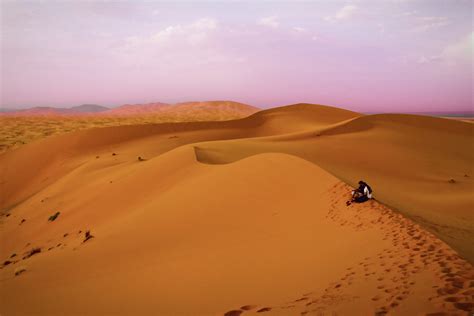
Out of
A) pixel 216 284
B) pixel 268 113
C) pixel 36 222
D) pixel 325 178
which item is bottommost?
pixel 36 222

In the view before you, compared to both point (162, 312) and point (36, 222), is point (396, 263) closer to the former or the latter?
point (162, 312)

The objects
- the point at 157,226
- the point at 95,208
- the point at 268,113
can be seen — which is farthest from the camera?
the point at 268,113

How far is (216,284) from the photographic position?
5.68 m

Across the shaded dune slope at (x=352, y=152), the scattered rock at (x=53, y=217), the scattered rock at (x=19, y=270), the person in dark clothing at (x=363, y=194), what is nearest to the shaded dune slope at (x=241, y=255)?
the scattered rock at (x=19, y=270)

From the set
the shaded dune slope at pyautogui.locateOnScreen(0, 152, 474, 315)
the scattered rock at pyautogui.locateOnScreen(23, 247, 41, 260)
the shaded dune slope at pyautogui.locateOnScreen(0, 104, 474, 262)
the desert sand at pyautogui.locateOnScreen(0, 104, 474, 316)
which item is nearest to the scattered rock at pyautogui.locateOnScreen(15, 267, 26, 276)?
the desert sand at pyautogui.locateOnScreen(0, 104, 474, 316)

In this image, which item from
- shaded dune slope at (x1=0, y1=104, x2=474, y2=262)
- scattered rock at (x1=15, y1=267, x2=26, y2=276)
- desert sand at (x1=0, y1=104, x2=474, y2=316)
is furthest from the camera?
shaded dune slope at (x1=0, y1=104, x2=474, y2=262)

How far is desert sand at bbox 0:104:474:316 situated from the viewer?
4.77 m

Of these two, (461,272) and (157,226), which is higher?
(461,272)

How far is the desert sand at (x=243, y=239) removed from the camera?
4766mm

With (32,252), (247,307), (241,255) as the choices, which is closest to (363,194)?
(241,255)

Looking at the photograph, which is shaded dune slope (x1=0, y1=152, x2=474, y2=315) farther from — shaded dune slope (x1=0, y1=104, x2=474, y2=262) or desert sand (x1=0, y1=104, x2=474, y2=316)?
shaded dune slope (x1=0, y1=104, x2=474, y2=262)

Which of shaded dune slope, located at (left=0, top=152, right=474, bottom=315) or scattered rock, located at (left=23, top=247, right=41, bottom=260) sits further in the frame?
scattered rock, located at (left=23, top=247, right=41, bottom=260)

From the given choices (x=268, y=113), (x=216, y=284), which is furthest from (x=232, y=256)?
(x=268, y=113)

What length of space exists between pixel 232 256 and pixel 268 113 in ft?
110
